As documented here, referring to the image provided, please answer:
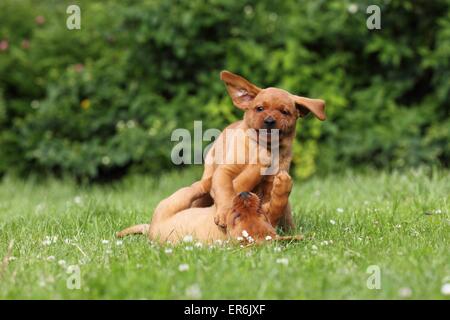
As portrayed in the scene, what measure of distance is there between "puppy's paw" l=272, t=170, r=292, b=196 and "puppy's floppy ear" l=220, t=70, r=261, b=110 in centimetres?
53

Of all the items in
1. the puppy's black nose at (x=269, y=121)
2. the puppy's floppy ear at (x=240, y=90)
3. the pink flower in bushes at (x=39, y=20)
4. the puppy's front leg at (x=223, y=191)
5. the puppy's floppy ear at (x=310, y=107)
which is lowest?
the puppy's front leg at (x=223, y=191)

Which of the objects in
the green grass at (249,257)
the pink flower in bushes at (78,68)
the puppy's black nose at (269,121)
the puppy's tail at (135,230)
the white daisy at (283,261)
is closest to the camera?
the green grass at (249,257)

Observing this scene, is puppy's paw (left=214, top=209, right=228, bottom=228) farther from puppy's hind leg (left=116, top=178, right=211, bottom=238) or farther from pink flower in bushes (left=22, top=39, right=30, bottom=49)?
pink flower in bushes (left=22, top=39, right=30, bottom=49)

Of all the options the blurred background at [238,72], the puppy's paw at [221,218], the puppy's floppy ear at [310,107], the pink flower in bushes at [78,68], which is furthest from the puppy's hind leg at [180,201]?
the pink flower in bushes at [78,68]

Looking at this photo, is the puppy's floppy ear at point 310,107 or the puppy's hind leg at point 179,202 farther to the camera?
the puppy's hind leg at point 179,202

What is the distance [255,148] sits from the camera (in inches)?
159

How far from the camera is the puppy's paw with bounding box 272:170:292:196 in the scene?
388cm

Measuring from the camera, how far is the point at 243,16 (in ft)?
27.0

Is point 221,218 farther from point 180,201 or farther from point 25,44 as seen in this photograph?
point 25,44

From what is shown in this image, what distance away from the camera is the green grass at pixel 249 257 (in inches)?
126

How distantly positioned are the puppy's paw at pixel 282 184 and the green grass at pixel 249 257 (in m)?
0.29

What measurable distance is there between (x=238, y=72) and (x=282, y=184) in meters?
4.49

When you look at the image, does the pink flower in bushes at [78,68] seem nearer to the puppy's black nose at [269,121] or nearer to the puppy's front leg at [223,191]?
the puppy's front leg at [223,191]
